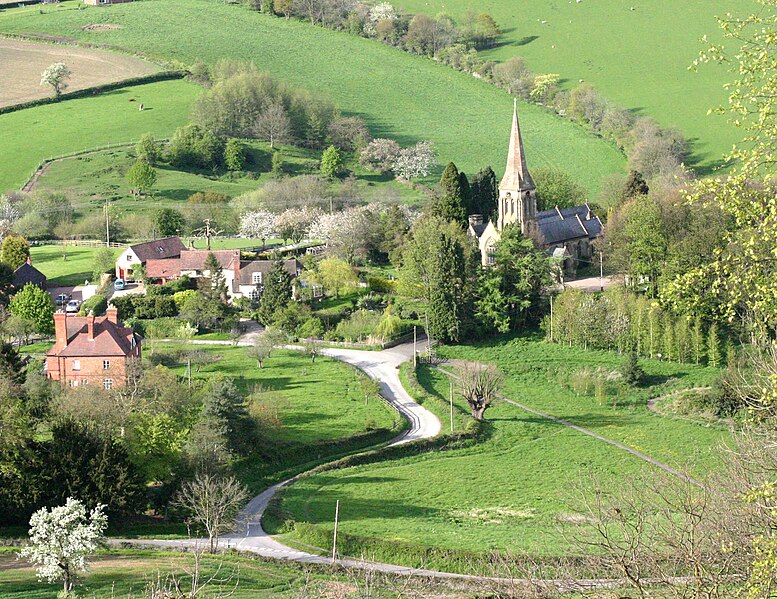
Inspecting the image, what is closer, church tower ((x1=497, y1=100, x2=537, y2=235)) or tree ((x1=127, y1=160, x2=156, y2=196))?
church tower ((x1=497, y1=100, x2=537, y2=235))

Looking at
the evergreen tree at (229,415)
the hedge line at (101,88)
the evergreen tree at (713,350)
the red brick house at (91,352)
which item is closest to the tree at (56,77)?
the hedge line at (101,88)

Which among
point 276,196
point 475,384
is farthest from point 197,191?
point 475,384

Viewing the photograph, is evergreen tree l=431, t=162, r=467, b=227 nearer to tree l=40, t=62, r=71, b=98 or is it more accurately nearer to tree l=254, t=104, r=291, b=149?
tree l=254, t=104, r=291, b=149

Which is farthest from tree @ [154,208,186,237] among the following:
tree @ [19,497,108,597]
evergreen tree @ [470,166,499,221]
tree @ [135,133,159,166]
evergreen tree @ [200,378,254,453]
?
tree @ [19,497,108,597]

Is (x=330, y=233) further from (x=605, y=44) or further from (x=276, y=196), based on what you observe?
(x=605, y=44)

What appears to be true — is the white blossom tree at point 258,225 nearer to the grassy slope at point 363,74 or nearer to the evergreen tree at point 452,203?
the evergreen tree at point 452,203

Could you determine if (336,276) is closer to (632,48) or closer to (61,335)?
(61,335)
